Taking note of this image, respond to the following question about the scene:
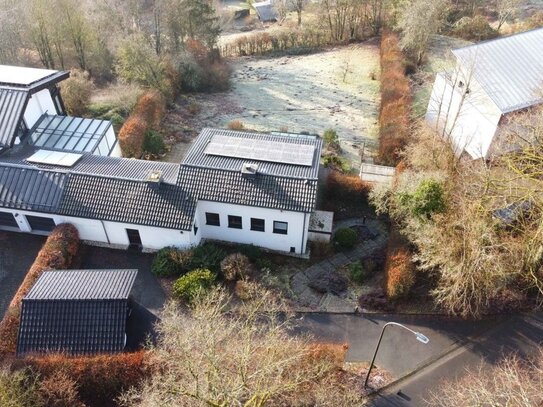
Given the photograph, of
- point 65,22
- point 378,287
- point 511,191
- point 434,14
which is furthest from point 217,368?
point 434,14

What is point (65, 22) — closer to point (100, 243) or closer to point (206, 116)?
point (206, 116)

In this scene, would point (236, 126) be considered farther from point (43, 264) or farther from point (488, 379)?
point (488, 379)

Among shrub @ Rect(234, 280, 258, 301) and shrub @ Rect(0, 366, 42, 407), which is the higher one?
shrub @ Rect(0, 366, 42, 407)

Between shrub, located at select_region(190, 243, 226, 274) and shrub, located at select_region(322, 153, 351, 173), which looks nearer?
shrub, located at select_region(190, 243, 226, 274)

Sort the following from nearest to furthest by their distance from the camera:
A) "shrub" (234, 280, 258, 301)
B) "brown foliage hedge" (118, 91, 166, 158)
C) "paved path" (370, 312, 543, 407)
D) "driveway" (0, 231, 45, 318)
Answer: "paved path" (370, 312, 543, 407)
"shrub" (234, 280, 258, 301)
"driveway" (0, 231, 45, 318)
"brown foliage hedge" (118, 91, 166, 158)

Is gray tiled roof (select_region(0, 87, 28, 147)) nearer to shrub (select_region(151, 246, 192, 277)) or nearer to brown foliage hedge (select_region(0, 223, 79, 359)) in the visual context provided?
brown foliage hedge (select_region(0, 223, 79, 359))

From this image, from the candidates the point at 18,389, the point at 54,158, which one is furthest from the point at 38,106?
the point at 18,389

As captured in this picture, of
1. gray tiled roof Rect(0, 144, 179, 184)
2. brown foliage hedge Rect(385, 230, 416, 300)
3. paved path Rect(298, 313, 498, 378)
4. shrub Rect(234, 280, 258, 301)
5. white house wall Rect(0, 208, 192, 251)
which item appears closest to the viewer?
paved path Rect(298, 313, 498, 378)

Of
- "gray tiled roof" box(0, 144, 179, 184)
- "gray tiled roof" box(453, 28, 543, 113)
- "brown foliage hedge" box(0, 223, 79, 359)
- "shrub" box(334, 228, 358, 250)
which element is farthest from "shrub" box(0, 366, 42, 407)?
"gray tiled roof" box(453, 28, 543, 113)
